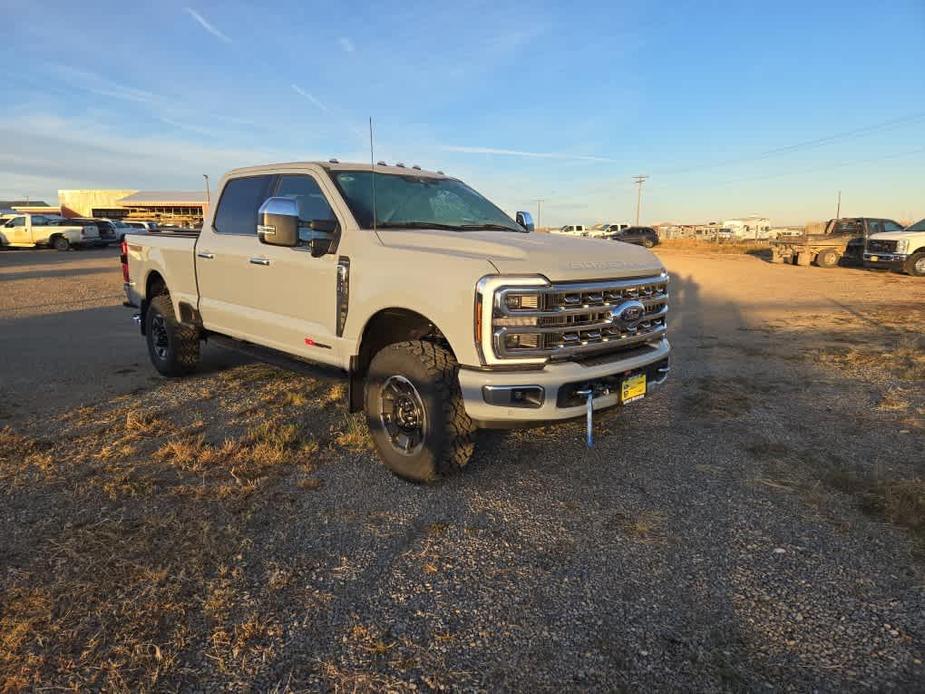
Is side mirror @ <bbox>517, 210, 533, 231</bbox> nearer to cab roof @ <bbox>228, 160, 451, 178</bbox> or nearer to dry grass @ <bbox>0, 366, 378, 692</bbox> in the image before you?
cab roof @ <bbox>228, 160, 451, 178</bbox>

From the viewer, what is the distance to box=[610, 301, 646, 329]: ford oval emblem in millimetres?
3551

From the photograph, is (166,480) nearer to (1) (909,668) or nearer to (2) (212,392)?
(2) (212,392)

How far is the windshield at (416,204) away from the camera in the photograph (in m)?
4.20

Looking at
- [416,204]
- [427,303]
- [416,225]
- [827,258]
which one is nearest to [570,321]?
[427,303]

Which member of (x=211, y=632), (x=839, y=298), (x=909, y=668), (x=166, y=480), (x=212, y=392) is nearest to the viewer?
(x=909, y=668)

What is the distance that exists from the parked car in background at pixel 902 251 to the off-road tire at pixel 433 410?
69.2 ft

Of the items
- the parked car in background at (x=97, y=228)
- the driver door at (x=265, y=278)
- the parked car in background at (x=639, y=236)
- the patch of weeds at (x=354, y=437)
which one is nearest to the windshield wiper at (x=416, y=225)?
the driver door at (x=265, y=278)

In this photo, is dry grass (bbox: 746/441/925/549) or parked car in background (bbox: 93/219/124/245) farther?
parked car in background (bbox: 93/219/124/245)

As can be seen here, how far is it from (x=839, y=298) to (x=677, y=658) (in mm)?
14211

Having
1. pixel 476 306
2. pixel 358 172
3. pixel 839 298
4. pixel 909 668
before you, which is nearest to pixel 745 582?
pixel 909 668

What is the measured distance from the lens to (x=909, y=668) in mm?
2160

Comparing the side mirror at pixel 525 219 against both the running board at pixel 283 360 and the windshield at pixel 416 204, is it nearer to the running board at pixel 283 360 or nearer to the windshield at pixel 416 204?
the windshield at pixel 416 204

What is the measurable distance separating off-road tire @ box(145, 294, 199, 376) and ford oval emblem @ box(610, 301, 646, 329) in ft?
14.3

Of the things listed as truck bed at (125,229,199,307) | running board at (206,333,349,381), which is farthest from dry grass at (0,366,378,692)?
truck bed at (125,229,199,307)
